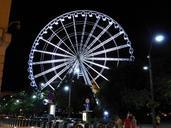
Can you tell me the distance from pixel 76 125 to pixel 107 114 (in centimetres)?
2736

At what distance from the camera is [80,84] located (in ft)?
221

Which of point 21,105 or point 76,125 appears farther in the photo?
point 21,105

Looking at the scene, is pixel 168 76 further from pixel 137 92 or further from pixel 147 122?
pixel 147 122

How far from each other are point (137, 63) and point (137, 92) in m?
6.56

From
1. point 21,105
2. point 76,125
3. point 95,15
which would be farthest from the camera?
point 21,105

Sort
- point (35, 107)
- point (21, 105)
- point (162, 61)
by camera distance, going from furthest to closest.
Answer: point (21, 105), point (35, 107), point (162, 61)

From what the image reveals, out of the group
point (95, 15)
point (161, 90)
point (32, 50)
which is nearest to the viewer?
point (161, 90)

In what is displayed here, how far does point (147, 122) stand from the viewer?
4631 centimetres

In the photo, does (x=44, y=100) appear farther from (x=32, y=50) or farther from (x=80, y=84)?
(x=32, y=50)

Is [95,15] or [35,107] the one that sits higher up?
[95,15]

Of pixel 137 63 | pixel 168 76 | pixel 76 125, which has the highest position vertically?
pixel 137 63

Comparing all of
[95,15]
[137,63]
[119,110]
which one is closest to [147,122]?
[119,110]

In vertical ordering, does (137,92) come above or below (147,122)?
above

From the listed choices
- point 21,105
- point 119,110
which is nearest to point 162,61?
point 119,110
